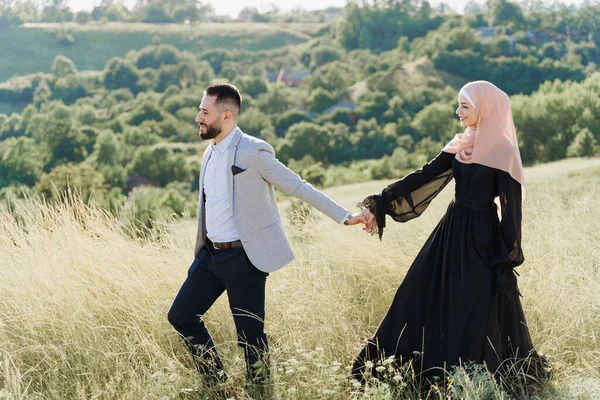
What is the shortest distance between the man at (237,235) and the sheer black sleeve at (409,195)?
25.5 inches

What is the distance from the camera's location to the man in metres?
3.73

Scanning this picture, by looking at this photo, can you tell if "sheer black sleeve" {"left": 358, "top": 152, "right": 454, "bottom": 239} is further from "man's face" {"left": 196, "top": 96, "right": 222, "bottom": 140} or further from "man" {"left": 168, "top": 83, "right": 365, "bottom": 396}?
"man's face" {"left": 196, "top": 96, "right": 222, "bottom": 140}

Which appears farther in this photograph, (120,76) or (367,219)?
(120,76)

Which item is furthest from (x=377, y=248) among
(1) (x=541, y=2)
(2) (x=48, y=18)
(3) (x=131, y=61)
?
(1) (x=541, y=2)

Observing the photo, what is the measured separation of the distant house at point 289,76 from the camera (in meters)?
97.2

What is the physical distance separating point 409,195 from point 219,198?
1.20 metres

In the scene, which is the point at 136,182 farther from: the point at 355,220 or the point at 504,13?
the point at 504,13

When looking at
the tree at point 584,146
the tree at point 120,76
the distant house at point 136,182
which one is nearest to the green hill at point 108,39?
the tree at point 120,76

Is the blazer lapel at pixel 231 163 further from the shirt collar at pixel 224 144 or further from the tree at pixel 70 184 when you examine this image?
the tree at pixel 70 184

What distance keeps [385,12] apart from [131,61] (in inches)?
1550

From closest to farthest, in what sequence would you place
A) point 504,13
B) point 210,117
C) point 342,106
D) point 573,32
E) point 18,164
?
1. point 210,117
2. point 18,164
3. point 342,106
4. point 573,32
5. point 504,13

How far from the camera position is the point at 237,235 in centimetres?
376

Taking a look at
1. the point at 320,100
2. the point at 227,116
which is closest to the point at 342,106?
the point at 320,100

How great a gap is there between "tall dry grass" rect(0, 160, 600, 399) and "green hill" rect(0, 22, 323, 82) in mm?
96534
